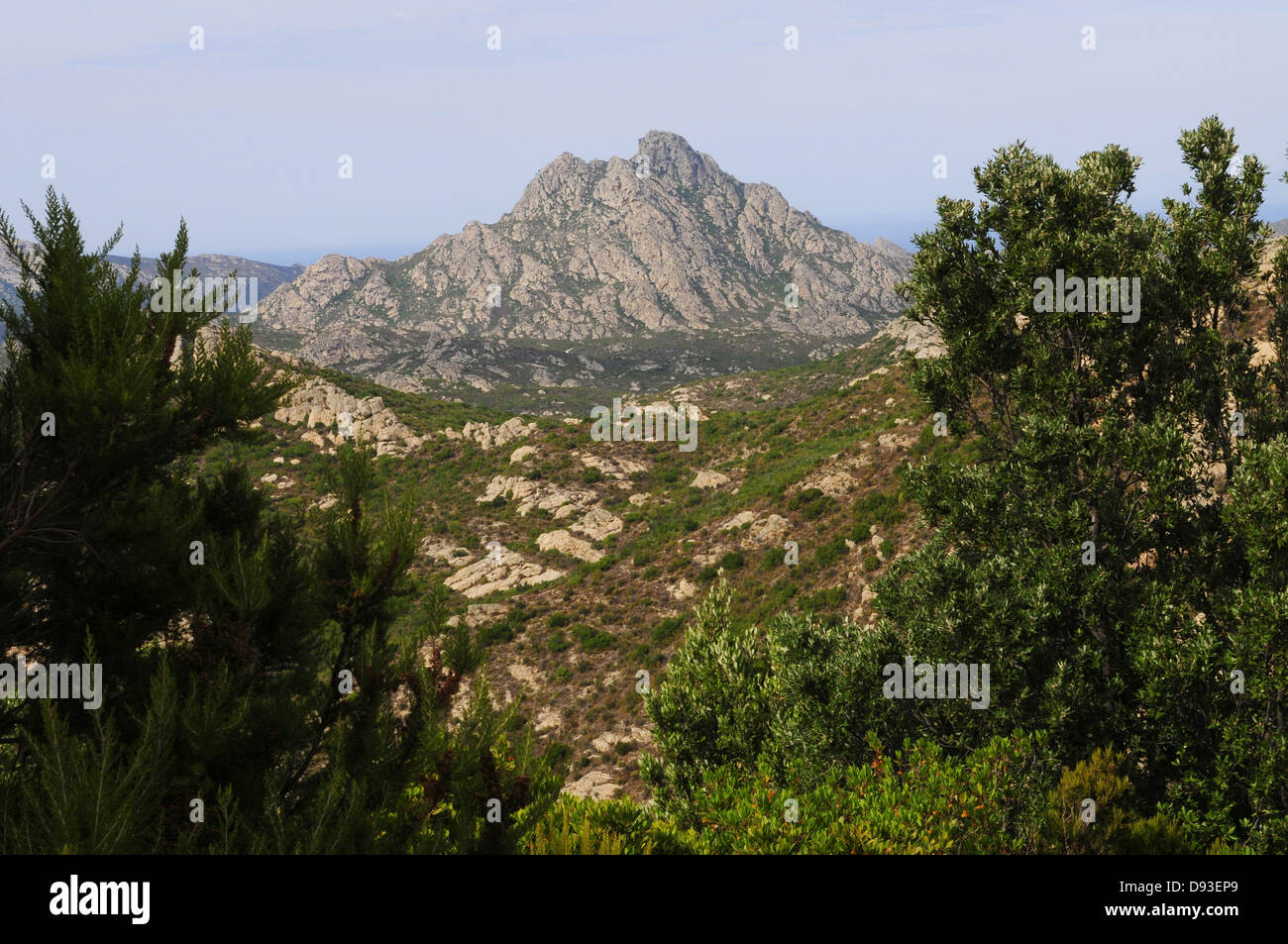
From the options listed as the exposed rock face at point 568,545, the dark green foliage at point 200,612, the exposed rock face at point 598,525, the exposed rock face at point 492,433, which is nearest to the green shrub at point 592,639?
the exposed rock face at point 568,545

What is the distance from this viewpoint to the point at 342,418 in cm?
9219

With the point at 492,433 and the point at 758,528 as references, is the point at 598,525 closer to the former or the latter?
the point at 758,528

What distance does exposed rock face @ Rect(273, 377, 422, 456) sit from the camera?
90188 millimetres

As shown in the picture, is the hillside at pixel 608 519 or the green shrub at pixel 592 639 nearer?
the hillside at pixel 608 519

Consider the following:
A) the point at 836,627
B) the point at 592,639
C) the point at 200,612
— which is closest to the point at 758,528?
the point at 592,639

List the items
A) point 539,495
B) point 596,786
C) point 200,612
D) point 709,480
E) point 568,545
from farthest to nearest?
point 539,495, point 709,480, point 568,545, point 596,786, point 200,612

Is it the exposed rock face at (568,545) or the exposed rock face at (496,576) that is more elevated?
the exposed rock face at (568,545)

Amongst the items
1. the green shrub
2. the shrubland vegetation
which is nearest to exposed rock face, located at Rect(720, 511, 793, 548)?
the green shrub

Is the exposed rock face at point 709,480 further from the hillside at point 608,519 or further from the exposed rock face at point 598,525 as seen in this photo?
the exposed rock face at point 598,525

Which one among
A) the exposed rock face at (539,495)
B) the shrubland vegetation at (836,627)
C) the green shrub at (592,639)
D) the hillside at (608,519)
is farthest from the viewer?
the exposed rock face at (539,495)

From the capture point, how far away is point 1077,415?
17.7 metres

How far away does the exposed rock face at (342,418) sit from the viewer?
90188 millimetres
